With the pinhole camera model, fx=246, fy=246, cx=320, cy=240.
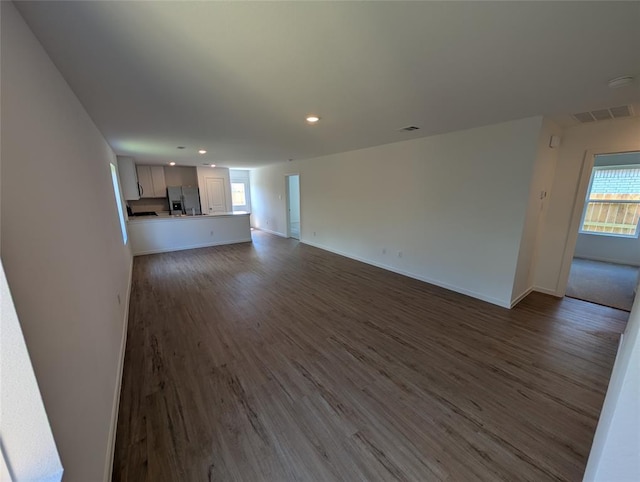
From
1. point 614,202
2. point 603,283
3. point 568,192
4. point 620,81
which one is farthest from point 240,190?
point 614,202

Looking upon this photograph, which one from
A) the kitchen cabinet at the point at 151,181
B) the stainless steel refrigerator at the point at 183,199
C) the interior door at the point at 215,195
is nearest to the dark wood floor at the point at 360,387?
the stainless steel refrigerator at the point at 183,199

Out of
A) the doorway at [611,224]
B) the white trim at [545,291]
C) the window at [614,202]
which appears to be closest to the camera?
the white trim at [545,291]

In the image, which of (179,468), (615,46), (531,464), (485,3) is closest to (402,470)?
(531,464)

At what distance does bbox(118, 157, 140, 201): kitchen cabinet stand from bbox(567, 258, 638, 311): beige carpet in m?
9.04

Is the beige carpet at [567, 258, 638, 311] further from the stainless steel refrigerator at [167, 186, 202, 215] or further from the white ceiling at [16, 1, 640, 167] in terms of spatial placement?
the stainless steel refrigerator at [167, 186, 202, 215]

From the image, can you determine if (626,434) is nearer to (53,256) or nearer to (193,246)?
(53,256)

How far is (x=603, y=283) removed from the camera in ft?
14.0

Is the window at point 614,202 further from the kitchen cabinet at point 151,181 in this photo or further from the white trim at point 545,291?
the kitchen cabinet at point 151,181

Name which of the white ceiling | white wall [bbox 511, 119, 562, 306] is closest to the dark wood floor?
white wall [bbox 511, 119, 562, 306]

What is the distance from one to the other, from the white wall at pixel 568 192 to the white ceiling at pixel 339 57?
1.03 meters

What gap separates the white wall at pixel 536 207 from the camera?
118 inches

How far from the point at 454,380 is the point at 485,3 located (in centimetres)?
249

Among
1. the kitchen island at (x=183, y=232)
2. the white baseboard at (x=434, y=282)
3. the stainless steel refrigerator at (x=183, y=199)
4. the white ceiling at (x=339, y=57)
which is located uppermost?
the white ceiling at (x=339, y=57)

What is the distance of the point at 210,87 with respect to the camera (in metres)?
2.03
